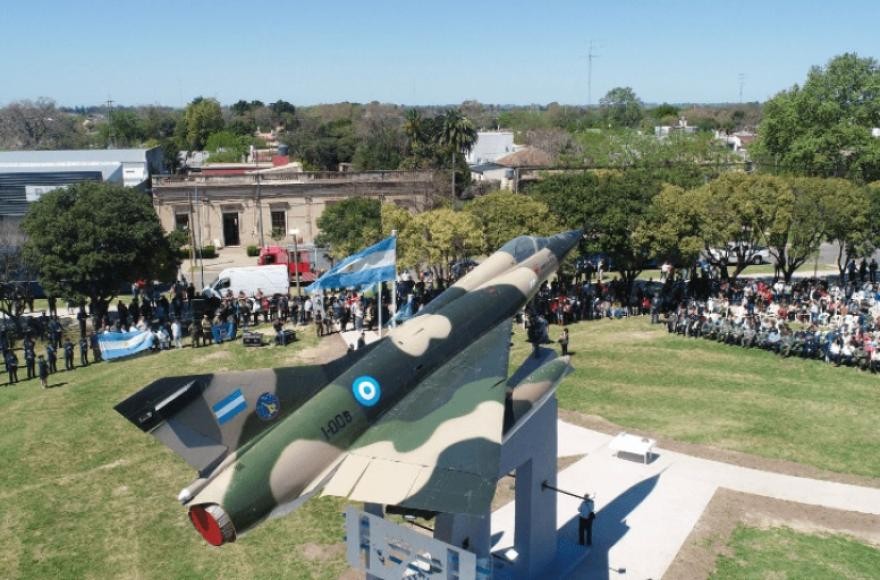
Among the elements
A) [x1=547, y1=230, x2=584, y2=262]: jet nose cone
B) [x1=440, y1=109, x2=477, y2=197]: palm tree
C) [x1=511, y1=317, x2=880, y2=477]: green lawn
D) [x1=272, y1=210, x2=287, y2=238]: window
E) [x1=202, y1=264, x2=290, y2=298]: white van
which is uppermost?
[x1=440, y1=109, x2=477, y2=197]: palm tree

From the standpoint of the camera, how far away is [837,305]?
34938mm

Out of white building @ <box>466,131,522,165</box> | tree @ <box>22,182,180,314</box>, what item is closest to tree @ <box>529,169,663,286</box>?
tree @ <box>22,182,180,314</box>

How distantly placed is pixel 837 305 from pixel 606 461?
1876 centimetres

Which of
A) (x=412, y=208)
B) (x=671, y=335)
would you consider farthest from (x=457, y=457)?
(x=412, y=208)

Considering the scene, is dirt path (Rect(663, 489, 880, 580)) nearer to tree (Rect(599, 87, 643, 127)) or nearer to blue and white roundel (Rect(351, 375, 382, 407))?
blue and white roundel (Rect(351, 375, 382, 407))

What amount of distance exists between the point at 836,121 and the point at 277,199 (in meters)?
48.1

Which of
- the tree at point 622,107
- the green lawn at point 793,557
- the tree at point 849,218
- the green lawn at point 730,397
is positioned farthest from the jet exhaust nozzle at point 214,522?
the tree at point 622,107

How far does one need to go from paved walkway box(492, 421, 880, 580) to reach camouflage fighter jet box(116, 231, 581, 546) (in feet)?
15.9

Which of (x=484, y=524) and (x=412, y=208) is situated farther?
(x=412, y=208)

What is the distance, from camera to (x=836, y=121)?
210 feet

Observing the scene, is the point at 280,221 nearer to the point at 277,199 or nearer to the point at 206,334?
the point at 277,199

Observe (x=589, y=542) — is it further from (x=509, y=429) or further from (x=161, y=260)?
(x=161, y=260)

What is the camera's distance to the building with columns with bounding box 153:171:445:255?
217 feet

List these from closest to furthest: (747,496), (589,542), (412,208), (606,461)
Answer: (589,542) < (747,496) < (606,461) < (412,208)
